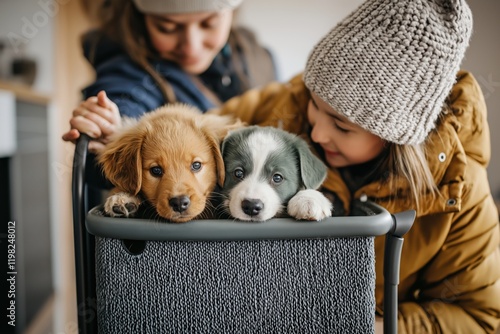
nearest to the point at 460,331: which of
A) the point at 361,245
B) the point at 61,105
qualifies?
the point at 361,245

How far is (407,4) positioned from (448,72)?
0.62ft

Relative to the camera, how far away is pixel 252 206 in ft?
2.82

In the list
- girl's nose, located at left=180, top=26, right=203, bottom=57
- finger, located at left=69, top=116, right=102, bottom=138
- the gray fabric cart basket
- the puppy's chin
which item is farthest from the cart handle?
girl's nose, located at left=180, top=26, right=203, bottom=57

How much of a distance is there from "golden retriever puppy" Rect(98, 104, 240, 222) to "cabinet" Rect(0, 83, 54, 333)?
1180mm

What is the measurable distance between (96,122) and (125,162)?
218 millimetres

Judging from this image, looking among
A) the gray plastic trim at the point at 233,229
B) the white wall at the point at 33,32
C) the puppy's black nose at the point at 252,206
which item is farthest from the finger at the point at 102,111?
the white wall at the point at 33,32

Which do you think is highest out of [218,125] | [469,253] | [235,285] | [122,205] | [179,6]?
[179,6]

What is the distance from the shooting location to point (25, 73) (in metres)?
2.19

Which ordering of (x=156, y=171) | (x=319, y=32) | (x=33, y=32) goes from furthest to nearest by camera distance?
(x=33, y=32) < (x=319, y=32) < (x=156, y=171)

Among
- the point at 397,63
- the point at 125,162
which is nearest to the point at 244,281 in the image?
the point at 125,162

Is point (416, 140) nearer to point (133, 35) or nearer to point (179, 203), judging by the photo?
point (179, 203)

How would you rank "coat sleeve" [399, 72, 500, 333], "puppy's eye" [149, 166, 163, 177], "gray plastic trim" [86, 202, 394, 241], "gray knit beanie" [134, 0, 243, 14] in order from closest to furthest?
1. "gray plastic trim" [86, 202, 394, 241]
2. "puppy's eye" [149, 166, 163, 177]
3. "coat sleeve" [399, 72, 500, 333]
4. "gray knit beanie" [134, 0, 243, 14]

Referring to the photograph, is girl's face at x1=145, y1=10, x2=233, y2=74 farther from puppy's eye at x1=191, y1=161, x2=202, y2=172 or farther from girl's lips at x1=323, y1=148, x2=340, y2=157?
puppy's eye at x1=191, y1=161, x2=202, y2=172

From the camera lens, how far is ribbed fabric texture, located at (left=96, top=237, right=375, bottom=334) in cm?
84
